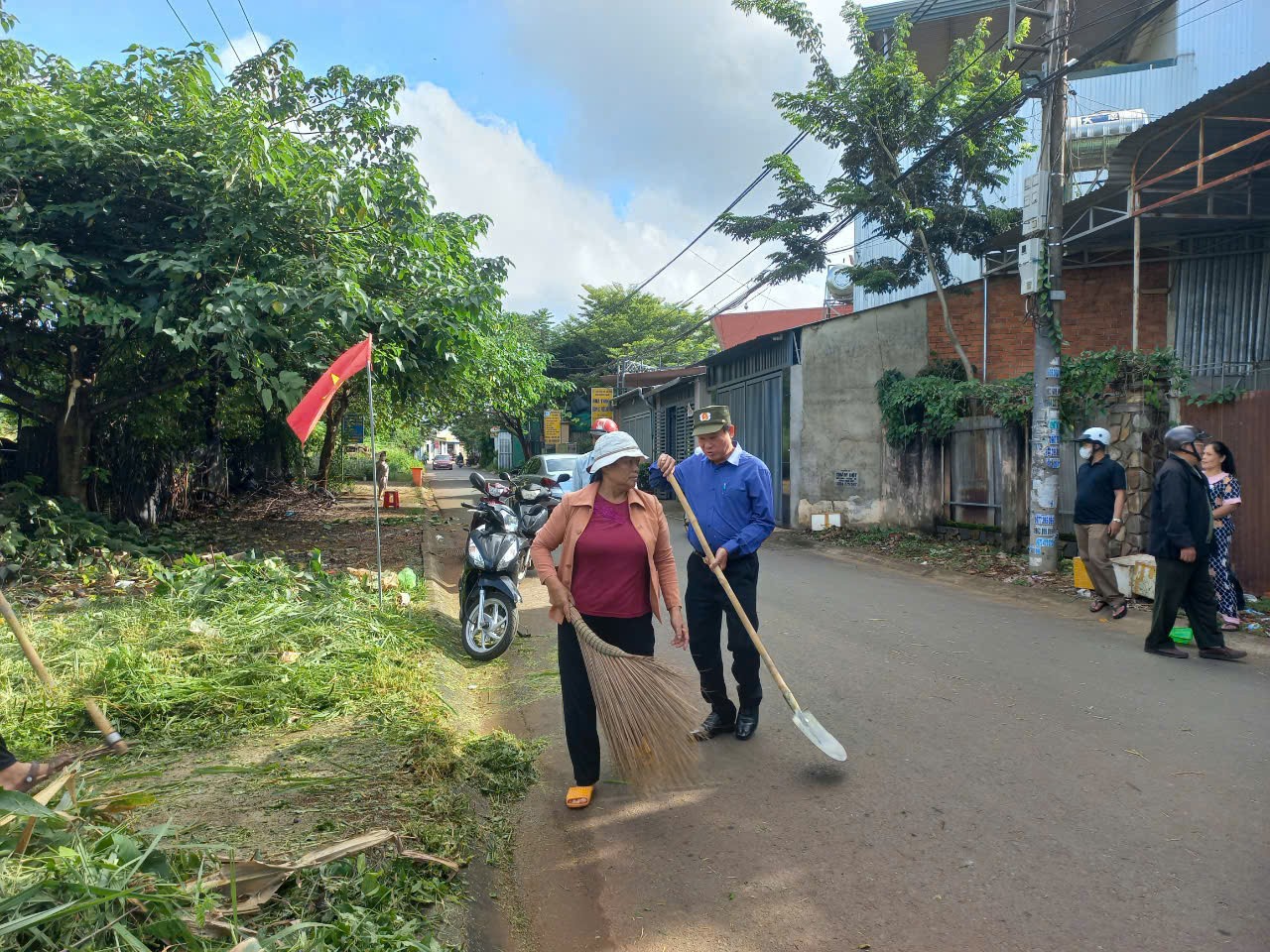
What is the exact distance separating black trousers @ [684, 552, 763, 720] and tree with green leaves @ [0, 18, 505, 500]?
194 inches

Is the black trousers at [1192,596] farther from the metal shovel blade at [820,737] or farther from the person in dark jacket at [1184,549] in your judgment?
the metal shovel blade at [820,737]

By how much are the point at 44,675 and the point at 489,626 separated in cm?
331

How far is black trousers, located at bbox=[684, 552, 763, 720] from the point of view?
4.40 metres

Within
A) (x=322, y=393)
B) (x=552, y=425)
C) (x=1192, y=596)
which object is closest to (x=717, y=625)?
(x=322, y=393)

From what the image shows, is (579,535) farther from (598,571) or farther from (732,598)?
(732,598)

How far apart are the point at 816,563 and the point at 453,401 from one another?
26.7ft

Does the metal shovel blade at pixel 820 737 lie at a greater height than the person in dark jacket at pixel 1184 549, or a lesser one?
lesser

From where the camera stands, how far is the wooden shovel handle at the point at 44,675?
3143mm

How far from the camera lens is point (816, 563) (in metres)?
11.4

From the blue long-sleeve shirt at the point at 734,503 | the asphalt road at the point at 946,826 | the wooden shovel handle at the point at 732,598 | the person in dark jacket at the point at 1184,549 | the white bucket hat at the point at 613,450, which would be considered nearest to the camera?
the asphalt road at the point at 946,826

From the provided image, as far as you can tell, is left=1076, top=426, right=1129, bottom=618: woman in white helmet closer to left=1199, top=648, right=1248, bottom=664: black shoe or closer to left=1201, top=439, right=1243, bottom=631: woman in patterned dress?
left=1201, top=439, right=1243, bottom=631: woman in patterned dress

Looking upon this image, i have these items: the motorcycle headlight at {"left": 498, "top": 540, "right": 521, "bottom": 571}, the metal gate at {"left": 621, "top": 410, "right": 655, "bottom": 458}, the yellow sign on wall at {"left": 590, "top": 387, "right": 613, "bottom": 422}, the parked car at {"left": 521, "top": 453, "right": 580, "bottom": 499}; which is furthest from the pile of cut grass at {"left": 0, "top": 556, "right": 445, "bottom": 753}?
the metal gate at {"left": 621, "top": 410, "right": 655, "bottom": 458}

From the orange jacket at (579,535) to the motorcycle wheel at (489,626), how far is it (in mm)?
2644

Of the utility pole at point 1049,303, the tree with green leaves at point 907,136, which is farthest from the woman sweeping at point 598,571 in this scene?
the tree with green leaves at point 907,136
